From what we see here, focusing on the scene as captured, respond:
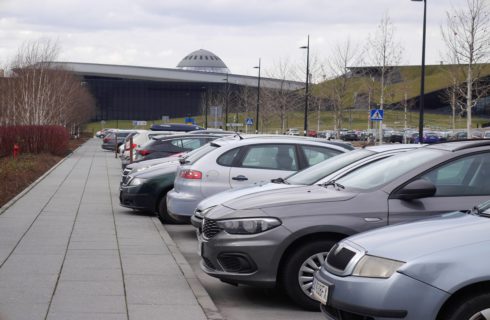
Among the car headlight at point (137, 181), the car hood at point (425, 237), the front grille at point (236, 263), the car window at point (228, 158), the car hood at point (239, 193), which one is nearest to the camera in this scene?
the car hood at point (425, 237)

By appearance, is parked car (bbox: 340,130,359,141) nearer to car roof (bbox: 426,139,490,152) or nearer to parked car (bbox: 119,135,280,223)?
parked car (bbox: 119,135,280,223)

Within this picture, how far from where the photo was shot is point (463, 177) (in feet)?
26.6

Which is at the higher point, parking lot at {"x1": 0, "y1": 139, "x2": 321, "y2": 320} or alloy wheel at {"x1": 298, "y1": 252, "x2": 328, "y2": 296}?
alloy wheel at {"x1": 298, "y1": 252, "x2": 328, "y2": 296}

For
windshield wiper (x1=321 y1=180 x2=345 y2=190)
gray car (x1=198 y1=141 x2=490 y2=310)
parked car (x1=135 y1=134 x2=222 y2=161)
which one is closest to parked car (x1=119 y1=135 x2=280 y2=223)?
parked car (x1=135 y1=134 x2=222 y2=161)

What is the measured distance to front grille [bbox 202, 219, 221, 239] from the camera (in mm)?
8367

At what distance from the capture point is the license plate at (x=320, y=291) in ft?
20.0

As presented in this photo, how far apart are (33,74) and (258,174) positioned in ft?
162

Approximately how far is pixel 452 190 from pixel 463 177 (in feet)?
0.55

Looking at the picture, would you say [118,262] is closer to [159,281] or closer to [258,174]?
[159,281]

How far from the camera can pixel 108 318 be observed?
722 cm

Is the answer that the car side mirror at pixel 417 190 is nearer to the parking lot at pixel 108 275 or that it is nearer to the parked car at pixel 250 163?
the parking lot at pixel 108 275

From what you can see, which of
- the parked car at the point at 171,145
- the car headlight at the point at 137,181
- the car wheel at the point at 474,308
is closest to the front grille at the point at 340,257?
the car wheel at the point at 474,308

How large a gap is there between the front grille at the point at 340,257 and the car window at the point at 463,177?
1967mm

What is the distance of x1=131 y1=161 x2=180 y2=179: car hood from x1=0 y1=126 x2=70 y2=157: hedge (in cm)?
2311
